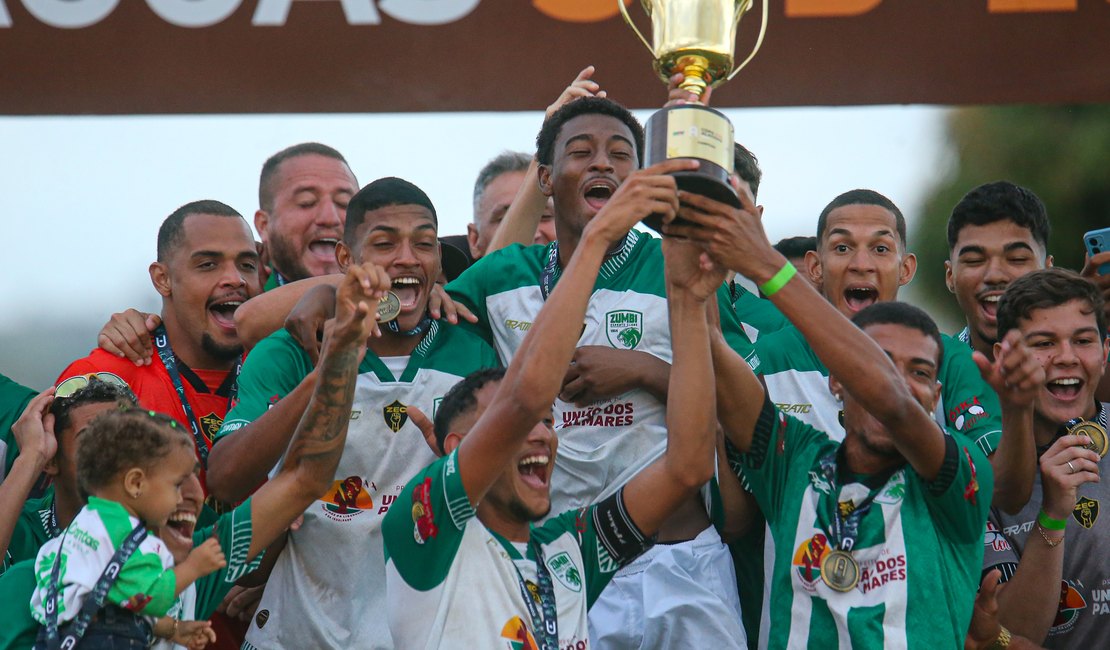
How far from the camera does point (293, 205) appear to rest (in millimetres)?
7316

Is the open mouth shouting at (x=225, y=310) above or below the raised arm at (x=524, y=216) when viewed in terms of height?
below

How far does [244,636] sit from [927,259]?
→ 639 inches

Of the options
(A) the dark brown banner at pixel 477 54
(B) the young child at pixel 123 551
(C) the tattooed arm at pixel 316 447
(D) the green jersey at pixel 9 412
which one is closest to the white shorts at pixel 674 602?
(C) the tattooed arm at pixel 316 447

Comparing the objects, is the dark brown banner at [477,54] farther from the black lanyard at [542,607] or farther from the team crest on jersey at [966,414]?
the black lanyard at [542,607]

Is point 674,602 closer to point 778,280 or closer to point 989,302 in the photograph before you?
point 778,280

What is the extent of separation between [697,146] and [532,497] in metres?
1.21

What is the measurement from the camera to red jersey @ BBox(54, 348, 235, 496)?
612 centimetres

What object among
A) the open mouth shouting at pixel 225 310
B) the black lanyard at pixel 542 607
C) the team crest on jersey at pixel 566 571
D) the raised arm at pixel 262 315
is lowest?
the black lanyard at pixel 542 607

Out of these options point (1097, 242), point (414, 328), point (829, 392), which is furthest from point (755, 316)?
point (414, 328)

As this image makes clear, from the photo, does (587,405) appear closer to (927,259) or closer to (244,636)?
(244,636)

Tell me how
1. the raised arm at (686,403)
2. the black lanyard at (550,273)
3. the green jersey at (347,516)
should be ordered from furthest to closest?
the black lanyard at (550,273)
the green jersey at (347,516)
the raised arm at (686,403)

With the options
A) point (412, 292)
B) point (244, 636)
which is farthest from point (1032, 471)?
point (244, 636)

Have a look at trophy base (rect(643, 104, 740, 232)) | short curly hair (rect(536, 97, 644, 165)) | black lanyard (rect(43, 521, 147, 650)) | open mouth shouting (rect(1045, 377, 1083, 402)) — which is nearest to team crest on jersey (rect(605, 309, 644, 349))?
short curly hair (rect(536, 97, 644, 165))

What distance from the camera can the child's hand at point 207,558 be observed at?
15.8 ft
